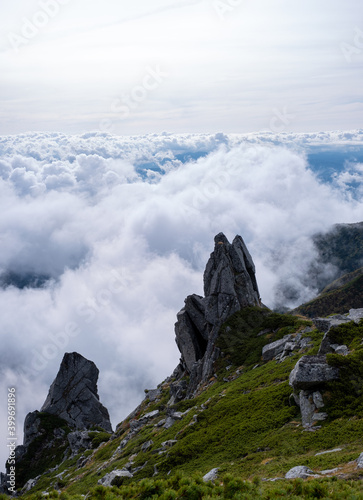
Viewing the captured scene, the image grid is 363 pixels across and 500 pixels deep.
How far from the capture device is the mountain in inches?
808

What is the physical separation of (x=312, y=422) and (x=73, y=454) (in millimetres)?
66503

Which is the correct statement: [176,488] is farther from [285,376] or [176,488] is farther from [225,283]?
[225,283]

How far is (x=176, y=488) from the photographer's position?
62.8ft

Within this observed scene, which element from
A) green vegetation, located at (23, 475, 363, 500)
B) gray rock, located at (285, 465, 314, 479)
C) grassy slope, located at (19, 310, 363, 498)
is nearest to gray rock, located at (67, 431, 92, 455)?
grassy slope, located at (19, 310, 363, 498)

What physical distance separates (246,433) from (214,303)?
38.3 meters

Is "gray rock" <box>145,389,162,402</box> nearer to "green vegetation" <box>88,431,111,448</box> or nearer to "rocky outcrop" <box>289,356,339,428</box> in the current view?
"green vegetation" <box>88,431,111,448</box>

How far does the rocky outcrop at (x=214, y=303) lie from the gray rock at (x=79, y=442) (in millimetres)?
23681

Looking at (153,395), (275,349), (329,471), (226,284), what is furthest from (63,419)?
(329,471)

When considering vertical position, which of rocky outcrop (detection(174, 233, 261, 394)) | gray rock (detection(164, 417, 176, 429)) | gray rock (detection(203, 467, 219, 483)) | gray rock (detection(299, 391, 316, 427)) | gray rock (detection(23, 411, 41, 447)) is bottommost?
gray rock (detection(203, 467, 219, 483))

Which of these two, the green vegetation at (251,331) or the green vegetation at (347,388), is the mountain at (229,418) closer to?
the green vegetation at (347,388)

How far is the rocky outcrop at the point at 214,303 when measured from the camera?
6981 cm

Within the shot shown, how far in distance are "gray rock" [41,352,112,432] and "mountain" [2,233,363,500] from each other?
0.27m

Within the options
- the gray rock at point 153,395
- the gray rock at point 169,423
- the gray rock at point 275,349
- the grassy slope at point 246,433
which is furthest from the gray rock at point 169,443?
the gray rock at point 153,395

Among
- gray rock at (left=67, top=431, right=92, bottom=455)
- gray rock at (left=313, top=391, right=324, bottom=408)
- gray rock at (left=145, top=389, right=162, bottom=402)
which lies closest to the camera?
gray rock at (left=313, top=391, right=324, bottom=408)
